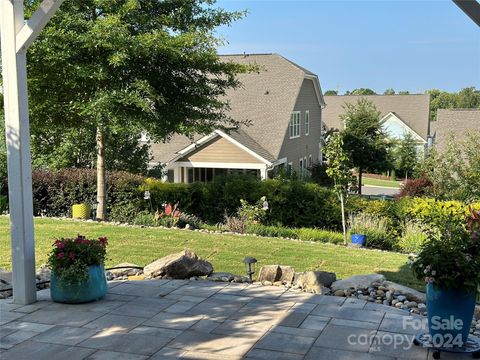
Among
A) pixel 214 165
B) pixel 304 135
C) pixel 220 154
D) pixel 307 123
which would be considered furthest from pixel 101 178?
pixel 307 123

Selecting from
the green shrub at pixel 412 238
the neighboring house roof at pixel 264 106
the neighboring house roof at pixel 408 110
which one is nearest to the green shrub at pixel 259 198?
the green shrub at pixel 412 238

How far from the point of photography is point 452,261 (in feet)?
13.2

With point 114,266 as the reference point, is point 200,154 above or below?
above

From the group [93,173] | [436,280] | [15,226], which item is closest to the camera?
[436,280]

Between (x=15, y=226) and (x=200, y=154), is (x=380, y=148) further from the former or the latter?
(x=15, y=226)

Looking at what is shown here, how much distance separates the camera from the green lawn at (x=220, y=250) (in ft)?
26.7

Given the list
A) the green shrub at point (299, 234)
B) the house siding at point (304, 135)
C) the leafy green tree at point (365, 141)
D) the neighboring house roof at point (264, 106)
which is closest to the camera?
the green shrub at point (299, 234)

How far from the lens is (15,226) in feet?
16.9

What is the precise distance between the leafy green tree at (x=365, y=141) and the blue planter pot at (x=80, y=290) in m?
22.0

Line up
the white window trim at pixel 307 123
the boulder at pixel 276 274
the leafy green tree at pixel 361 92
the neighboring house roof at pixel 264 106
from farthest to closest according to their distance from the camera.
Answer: the leafy green tree at pixel 361 92 → the white window trim at pixel 307 123 → the neighboring house roof at pixel 264 106 → the boulder at pixel 276 274

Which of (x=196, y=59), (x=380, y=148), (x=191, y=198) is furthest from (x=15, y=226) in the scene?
(x=380, y=148)

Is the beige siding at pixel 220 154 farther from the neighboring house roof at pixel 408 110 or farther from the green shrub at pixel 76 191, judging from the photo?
the neighboring house roof at pixel 408 110

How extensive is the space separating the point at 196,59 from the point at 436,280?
797cm

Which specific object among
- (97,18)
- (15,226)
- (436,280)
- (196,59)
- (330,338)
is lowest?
(330,338)
